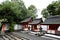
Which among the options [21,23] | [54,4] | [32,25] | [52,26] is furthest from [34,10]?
[52,26]

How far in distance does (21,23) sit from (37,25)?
6.77 metres

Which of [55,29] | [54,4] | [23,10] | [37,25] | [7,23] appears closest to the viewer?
[55,29]

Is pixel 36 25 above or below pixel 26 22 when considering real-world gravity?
below

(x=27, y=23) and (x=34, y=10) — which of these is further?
(x=34, y=10)

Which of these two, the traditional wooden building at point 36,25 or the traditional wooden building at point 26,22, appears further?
the traditional wooden building at point 26,22

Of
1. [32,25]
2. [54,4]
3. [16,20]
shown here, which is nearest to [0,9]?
[16,20]

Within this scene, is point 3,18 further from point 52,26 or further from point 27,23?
point 52,26

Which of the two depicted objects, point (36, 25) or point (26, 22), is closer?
point (36, 25)

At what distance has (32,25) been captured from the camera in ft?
105

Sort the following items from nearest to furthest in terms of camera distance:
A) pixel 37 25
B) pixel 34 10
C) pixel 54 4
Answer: pixel 37 25 → pixel 54 4 → pixel 34 10

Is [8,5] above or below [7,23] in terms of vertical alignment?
above

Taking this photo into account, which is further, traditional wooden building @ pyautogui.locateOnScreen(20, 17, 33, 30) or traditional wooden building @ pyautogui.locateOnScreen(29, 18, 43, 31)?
traditional wooden building @ pyautogui.locateOnScreen(20, 17, 33, 30)

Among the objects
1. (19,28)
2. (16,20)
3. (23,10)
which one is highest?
(23,10)

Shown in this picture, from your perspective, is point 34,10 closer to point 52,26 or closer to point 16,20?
point 16,20
